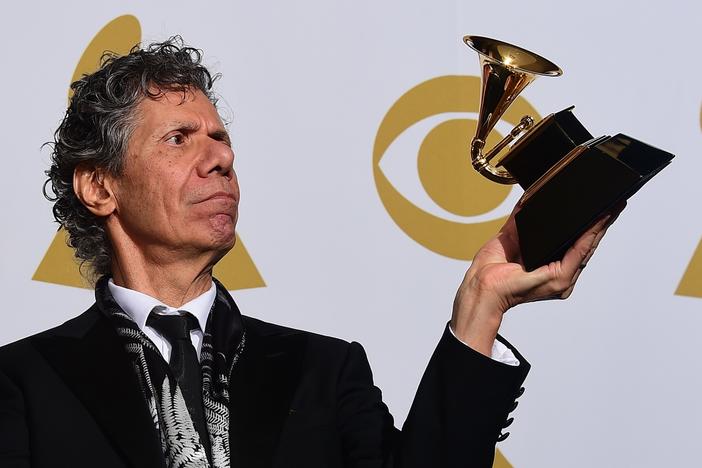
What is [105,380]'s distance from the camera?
1.61 metres

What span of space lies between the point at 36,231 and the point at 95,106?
1.95 feet

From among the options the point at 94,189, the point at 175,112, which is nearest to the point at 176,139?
the point at 175,112

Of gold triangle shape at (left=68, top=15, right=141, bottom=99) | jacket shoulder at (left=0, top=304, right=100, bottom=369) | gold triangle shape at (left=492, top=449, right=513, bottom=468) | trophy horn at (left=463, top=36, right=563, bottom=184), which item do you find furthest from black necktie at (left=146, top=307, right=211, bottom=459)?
gold triangle shape at (left=492, top=449, right=513, bottom=468)

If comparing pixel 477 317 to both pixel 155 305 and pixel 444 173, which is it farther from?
pixel 444 173

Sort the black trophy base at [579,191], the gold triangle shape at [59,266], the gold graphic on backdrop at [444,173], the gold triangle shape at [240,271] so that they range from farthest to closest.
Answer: the gold graphic on backdrop at [444,173] → the gold triangle shape at [240,271] → the gold triangle shape at [59,266] → the black trophy base at [579,191]

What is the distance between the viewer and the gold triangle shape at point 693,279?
252 centimetres

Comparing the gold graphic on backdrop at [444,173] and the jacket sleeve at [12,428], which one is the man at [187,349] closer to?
the jacket sleeve at [12,428]

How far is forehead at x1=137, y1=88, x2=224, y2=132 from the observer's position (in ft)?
5.87

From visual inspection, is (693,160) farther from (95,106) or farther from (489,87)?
(95,106)

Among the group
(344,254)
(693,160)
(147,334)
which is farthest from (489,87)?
(693,160)

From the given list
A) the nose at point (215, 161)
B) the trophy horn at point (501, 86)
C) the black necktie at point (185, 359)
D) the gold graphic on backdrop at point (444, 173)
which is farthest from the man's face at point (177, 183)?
the gold graphic on backdrop at point (444, 173)

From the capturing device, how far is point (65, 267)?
237cm

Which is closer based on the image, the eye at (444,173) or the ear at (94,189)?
the ear at (94,189)

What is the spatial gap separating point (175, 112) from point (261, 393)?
51 cm
